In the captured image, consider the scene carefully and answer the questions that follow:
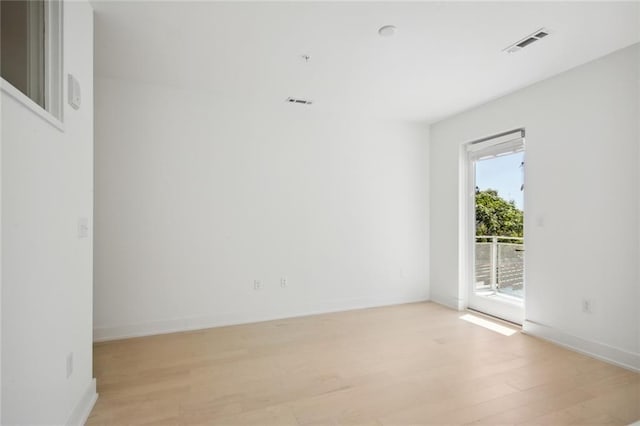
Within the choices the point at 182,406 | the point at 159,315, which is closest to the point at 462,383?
the point at 182,406

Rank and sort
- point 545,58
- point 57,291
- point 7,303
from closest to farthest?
point 7,303
point 57,291
point 545,58

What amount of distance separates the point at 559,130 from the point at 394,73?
1708mm

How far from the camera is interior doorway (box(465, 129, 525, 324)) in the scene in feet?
11.9

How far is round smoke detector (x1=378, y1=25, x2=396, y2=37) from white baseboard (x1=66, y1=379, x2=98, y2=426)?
312 cm

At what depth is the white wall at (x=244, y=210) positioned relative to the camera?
327 centimetres

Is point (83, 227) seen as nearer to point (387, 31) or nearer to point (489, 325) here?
point (387, 31)

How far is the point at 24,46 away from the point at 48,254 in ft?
3.30

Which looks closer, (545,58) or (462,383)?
(462,383)

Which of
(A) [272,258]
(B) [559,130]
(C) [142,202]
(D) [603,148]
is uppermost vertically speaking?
(B) [559,130]

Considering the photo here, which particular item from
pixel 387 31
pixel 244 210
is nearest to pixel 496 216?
pixel 387 31

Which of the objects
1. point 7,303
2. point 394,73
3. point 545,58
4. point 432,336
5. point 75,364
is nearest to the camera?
point 7,303

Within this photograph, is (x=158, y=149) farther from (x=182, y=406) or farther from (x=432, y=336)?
(x=432, y=336)

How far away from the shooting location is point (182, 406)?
2076 mm

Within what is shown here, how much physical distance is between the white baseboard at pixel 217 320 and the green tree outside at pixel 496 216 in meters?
1.55
